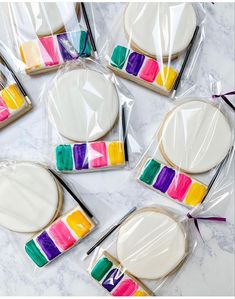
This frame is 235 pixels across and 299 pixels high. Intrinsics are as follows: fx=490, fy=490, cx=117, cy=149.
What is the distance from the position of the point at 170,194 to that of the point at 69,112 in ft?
1.26

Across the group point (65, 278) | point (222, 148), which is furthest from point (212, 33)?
point (65, 278)

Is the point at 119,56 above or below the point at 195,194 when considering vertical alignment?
above

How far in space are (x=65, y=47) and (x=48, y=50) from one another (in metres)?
0.05

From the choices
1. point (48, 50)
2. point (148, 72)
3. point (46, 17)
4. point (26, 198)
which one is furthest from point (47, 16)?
point (26, 198)

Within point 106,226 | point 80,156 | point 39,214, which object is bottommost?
point 106,226

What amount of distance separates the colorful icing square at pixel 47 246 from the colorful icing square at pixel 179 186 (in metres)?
0.37

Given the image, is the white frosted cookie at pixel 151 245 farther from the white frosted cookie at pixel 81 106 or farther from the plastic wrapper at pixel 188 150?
the white frosted cookie at pixel 81 106

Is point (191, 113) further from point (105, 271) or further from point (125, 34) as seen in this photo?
point (105, 271)

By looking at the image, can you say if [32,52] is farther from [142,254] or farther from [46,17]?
[142,254]

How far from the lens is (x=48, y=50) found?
4.83ft

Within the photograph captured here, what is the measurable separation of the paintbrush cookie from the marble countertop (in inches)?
5.8

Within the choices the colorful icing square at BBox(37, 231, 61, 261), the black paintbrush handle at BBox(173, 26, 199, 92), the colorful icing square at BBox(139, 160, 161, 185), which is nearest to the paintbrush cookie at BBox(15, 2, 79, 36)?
the black paintbrush handle at BBox(173, 26, 199, 92)

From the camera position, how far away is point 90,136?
1451 mm

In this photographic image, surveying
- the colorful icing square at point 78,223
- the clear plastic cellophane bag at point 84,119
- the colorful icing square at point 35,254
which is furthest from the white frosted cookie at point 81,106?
the colorful icing square at point 35,254
